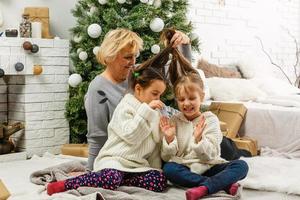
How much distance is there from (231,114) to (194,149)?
185cm

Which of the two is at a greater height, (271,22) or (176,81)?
(271,22)

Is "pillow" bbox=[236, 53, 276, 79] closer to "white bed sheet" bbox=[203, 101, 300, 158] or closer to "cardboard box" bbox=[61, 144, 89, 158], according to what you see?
"white bed sheet" bbox=[203, 101, 300, 158]

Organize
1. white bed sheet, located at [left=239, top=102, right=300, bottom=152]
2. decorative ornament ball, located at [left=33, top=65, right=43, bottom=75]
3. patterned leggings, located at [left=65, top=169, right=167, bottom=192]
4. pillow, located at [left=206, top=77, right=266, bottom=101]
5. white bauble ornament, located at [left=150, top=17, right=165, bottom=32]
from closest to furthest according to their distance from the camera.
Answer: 1. patterned leggings, located at [left=65, top=169, right=167, bottom=192]
2. white bauble ornament, located at [left=150, top=17, right=165, bottom=32]
3. decorative ornament ball, located at [left=33, top=65, right=43, bottom=75]
4. white bed sheet, located at [left=239, top=102, right=300, bottom=152]
5. pillow, located at [left=206, top=77, right=266, bottom=101]

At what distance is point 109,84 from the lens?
286 cm

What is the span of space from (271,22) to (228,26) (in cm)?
95

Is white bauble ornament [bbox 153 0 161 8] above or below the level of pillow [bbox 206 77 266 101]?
above

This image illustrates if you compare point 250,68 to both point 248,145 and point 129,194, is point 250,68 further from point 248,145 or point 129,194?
point 129,194

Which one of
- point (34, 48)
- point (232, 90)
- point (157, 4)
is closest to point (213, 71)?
point (232, 90)

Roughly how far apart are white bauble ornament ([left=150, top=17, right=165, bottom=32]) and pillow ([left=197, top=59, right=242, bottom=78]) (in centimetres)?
130

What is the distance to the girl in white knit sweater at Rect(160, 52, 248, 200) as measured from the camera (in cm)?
242

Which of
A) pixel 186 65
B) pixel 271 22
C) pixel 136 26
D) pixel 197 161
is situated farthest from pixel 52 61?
pixel 271 22

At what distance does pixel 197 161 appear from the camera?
2.52 metres

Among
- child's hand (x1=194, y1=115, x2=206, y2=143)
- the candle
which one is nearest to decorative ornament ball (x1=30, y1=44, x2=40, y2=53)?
the candle

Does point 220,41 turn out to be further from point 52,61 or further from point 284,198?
point 284,198
